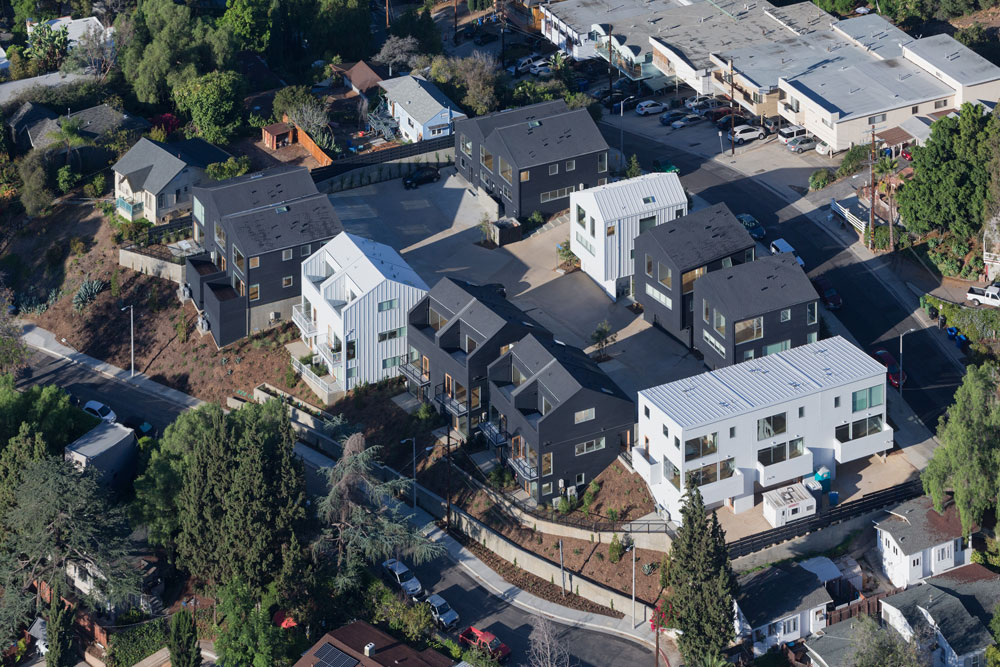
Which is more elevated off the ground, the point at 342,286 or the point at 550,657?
the point at 342,286

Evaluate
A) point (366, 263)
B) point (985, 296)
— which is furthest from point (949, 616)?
point (366, 263)

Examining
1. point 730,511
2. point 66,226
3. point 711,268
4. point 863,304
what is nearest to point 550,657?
point 730,511

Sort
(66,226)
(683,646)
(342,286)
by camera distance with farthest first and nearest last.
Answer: (66,226) < (342,286) < (683,646)

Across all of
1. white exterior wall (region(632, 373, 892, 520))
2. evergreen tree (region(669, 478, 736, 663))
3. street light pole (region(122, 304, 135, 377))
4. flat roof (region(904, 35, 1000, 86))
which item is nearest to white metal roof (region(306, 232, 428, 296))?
street light pole (region(122, 304, 135, 377))

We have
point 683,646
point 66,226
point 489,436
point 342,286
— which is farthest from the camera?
point 66,226

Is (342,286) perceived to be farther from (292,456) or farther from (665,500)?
(665,500)

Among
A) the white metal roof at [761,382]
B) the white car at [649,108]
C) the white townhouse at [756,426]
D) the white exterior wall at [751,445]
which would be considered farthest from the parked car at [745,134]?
the white exterior wall at [751,445]

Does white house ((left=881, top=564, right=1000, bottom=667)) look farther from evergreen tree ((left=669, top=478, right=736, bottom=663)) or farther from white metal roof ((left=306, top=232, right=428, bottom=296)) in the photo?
white metal roof ((left=306, top=232, right=428, bottom=296))
